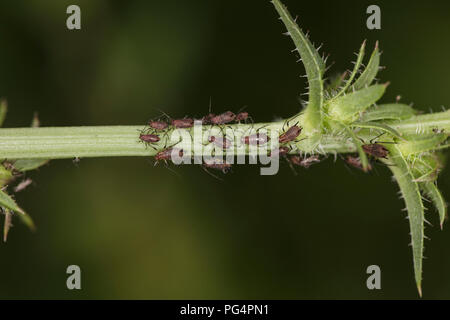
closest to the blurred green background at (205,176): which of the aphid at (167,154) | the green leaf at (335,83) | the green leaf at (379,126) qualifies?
the green leaf at (335,83)

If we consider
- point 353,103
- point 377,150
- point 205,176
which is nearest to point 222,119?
point 353,103

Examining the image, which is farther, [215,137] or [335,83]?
[335,83]

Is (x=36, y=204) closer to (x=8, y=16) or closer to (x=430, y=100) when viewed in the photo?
(x=8, y=16)

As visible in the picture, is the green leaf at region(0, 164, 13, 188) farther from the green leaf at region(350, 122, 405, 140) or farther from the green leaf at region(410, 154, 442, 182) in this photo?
the green leaf at region(410, 154, 442, 182)

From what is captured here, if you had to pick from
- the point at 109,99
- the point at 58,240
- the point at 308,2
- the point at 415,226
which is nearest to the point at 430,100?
the point at 308,2

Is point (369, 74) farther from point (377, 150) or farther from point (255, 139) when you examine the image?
point (255, 139)

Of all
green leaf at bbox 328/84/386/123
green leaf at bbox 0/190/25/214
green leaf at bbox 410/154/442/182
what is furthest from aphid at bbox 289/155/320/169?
green leaf at bbox 0/190/25/214
